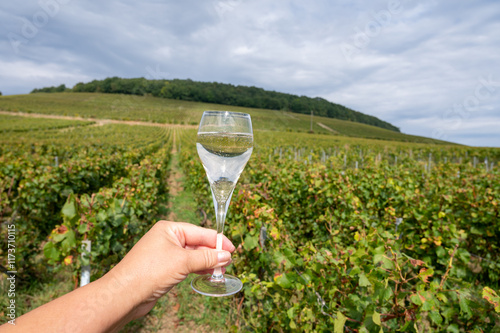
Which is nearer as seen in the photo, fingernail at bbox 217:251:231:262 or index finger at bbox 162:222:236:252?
fingernail at bbox 217:251:231:262

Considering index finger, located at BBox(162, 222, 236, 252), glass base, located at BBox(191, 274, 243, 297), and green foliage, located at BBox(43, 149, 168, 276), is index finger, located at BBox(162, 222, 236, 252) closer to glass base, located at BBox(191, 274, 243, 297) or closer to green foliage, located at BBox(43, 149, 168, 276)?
glass base, located at BBox(191, 274, 243, 297)

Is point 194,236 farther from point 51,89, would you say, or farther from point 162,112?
point 51,89

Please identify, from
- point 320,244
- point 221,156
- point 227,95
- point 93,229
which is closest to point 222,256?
point 221,156

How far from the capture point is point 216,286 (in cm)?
123

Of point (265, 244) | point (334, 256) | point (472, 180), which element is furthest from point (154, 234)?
point (472, 180)

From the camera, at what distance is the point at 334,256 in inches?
75.2

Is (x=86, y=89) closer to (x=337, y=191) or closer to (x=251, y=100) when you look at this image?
(x=251, y=100)

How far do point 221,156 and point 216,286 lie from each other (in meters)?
0.57

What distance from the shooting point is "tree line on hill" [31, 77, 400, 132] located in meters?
83.6

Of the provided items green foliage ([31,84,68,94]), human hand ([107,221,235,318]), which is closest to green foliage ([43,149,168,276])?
human hand ([107,221,235,318])

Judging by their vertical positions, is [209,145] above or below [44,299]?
above

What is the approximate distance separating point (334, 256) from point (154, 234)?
50.4 inches

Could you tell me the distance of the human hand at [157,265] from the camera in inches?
38.9

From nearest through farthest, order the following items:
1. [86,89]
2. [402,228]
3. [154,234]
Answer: [154,234] → [402,228] → [86,89]
